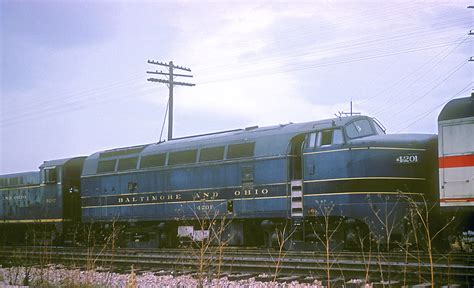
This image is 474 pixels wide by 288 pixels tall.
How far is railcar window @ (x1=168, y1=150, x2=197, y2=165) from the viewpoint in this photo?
803 inches

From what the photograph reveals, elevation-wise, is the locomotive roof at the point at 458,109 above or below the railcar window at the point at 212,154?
above

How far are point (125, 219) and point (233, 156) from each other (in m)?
5.89

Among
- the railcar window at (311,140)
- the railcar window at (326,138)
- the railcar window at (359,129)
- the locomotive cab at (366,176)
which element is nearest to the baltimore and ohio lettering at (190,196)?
the railcar window at (311,140)

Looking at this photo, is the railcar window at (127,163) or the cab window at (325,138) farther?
the railcar window at (127,163)

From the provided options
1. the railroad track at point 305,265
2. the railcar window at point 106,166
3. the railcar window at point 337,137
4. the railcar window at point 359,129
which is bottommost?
the railroad track at point 305,265

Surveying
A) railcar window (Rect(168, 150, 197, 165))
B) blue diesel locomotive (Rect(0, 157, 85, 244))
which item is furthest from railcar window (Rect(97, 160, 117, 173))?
railcar window (Rect(168, 150, 197, 165))

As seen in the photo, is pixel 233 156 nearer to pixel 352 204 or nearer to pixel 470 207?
pixel 352 204

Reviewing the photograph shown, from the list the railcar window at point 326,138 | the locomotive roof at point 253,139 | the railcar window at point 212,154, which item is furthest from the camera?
the railcar window at point 212,154

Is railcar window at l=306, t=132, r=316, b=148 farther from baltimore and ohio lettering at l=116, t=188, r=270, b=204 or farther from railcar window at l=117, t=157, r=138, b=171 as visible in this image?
railcar window at l=117, t=157, r=138, b=171

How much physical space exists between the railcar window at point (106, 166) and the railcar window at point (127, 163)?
0.44 metres

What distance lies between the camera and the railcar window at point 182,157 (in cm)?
2041

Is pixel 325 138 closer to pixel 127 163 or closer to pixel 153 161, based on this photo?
pixel 153 161

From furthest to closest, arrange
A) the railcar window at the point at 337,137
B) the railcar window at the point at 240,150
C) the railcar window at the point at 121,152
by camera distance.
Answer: the railcar window at the point at 121,152
the railcar window at the point at 240,150
the railcar window at the point at 337,137

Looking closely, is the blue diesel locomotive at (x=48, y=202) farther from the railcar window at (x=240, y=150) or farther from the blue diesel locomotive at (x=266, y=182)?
the railcar window at (x=240, y=150)
